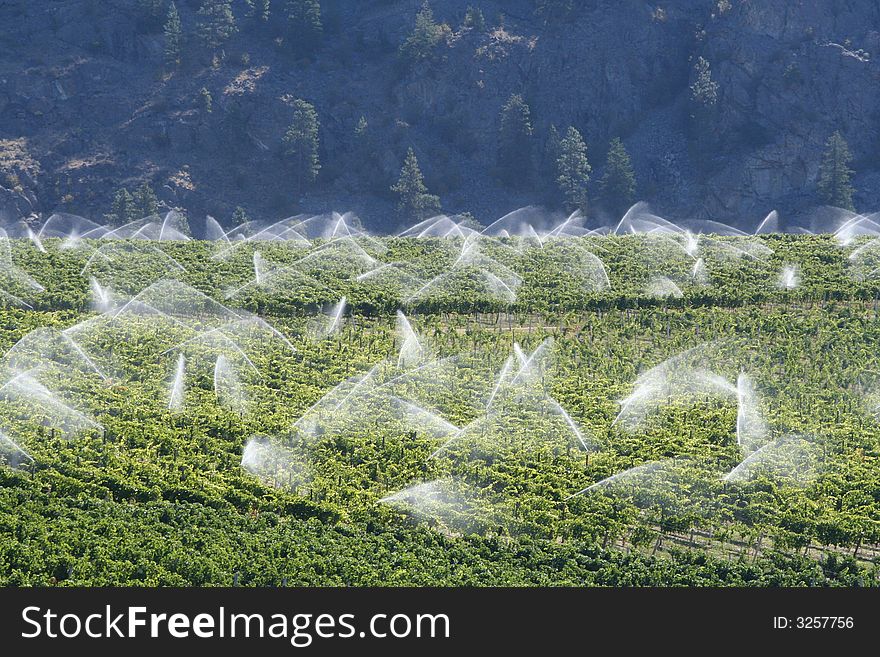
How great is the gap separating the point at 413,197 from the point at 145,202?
22.6 meters

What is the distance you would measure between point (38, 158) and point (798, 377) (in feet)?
293

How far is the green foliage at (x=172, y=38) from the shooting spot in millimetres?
123750

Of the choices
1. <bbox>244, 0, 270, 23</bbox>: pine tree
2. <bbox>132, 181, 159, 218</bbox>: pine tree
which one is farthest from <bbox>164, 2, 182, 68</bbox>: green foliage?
<bbox>132, 181, 159, 218</bbox>: pine tree

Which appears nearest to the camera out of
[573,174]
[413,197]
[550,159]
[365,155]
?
[413,197]

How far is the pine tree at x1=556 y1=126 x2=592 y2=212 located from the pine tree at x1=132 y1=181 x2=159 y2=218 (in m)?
34.7

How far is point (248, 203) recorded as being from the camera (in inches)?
4604

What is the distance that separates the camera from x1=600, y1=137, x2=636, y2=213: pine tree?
113m

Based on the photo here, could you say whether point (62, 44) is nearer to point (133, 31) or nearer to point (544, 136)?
point (133, 31)

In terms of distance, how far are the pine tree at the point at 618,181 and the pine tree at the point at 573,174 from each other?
203 cm

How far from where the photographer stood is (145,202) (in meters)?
108

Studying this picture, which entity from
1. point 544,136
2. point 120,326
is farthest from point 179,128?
point 120,326

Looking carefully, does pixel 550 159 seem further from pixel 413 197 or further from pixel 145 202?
pixel 145 202

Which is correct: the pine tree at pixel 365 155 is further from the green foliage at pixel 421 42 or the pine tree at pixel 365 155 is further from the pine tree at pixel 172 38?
the pine tree at pixel 172 38

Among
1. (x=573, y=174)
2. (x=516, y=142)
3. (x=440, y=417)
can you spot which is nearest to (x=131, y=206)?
(x=516, y=142)
